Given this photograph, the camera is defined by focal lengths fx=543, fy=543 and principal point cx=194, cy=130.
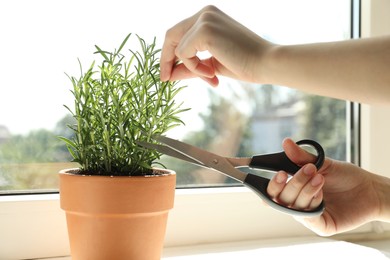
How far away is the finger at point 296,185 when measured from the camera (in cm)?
67

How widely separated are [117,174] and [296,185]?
0.80 feet

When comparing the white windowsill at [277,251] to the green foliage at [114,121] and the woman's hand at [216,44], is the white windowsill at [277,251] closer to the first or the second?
the green foliage at [114,121]

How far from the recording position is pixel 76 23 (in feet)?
3.24

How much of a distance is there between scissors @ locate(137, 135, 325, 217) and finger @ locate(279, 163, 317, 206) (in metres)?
0.01

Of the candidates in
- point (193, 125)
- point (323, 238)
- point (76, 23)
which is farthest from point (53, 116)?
point (323, 238)

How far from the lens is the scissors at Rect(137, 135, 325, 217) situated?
68cm

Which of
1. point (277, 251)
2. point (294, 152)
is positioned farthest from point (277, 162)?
point (277, 251)

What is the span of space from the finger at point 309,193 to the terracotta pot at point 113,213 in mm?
177

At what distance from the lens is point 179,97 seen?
3.53 ft

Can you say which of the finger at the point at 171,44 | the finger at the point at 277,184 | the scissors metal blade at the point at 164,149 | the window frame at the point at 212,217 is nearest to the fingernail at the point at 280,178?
the finger at the point at 277,184

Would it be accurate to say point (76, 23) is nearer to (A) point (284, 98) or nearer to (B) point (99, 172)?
(B) point (99, 172)

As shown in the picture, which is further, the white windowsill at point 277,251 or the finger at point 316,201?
the white windowsill at point 277,251

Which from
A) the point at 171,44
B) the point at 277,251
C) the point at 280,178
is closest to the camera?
the point at 280,178

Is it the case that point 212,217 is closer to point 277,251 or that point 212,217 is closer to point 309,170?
point 277,251
